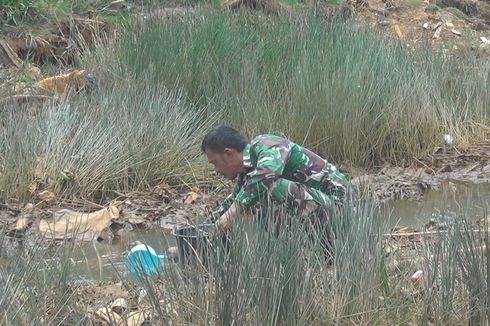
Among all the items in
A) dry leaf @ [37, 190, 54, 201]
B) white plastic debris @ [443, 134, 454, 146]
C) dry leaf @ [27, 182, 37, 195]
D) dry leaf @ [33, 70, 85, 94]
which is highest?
dry leaf @ [33, 70, 85, 94]

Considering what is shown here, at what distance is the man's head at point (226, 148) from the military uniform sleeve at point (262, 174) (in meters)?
0.09

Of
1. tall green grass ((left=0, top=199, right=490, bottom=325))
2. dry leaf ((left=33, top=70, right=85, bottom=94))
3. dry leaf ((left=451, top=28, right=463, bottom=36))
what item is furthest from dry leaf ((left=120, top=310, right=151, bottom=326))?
dry leaf ((left=451, top=28, right=463, bottom=36))

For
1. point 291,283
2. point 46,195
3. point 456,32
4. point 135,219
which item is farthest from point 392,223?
point 456,32

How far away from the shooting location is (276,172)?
512 cm

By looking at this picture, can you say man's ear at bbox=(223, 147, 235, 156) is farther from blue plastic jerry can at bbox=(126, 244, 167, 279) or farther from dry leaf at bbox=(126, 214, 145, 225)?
dry leaf at bbox=(126, 214, 145, 225)

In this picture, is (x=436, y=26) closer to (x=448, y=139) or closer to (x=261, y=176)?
(x=448, y=139)

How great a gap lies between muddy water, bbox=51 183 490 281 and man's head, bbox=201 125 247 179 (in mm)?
509

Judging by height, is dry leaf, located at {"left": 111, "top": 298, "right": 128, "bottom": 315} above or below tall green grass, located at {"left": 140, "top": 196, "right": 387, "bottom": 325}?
below

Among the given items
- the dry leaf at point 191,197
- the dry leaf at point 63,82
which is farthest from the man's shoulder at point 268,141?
the dry leaf at point 63,82

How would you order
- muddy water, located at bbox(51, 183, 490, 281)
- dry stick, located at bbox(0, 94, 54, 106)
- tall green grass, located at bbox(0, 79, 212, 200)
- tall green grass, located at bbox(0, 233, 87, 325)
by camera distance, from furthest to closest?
dry stick, located at bbox(0, 94, 54, 106), tall green grass, located at bbox(0, 79, 212, 200), muddy water, located at bbox(51, 183, 490, 281), tall green grass, located at bbox(0, 233, 87, 325)

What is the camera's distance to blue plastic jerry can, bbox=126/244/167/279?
12.4ft

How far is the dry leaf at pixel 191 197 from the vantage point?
7768 mm

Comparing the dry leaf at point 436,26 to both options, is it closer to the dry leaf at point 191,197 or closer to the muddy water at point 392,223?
the muddy water at point 392,223

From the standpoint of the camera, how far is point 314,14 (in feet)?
33.3
